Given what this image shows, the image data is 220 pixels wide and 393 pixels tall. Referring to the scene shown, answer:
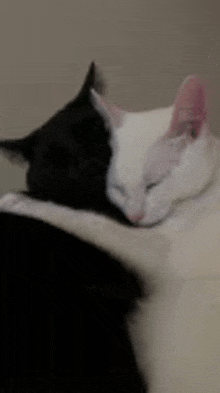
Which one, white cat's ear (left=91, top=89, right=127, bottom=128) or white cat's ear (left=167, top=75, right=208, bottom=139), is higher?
white cat's ear (left=167, top=75, right=208, bottom=139)

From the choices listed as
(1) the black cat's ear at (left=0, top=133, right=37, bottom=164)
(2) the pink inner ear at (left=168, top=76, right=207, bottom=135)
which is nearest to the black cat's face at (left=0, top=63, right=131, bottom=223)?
(1) the black cat's ear at (left=0, top=133, right=37, bottom=164)

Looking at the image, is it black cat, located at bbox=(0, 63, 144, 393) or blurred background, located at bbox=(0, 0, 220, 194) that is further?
blurred background, located at bbox=(0, 0, 220, 194)

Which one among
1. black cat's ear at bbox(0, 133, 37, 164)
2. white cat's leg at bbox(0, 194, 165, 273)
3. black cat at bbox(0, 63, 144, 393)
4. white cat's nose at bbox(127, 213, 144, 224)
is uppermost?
black cat's ear at bbox(0, 133, 37, 164)

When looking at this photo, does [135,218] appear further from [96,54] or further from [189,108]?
[96,54]

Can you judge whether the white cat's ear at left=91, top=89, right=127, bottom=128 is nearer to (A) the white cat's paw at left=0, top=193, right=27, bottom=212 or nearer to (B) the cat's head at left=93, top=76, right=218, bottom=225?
(B) the cat's head at left=93, top=76, right=218, bottom=225

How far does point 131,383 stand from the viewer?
1.67ft

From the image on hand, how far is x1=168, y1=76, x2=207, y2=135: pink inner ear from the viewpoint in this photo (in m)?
0.56

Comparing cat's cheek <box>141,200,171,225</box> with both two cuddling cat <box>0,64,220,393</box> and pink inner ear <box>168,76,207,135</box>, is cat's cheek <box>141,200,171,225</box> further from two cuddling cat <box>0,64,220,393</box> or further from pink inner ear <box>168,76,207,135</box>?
pink inner ear <box>168,76,207,135</box>

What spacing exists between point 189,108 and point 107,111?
0.12 m

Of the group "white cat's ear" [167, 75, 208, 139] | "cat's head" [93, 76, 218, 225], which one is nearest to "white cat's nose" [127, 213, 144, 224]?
"cat's head" [93, 76, 218, 225]

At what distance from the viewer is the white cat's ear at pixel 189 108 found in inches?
21.9

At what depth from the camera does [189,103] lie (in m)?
0.56

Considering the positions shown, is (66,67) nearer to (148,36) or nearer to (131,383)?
(148,36)

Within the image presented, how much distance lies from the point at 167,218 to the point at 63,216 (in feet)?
0.47
